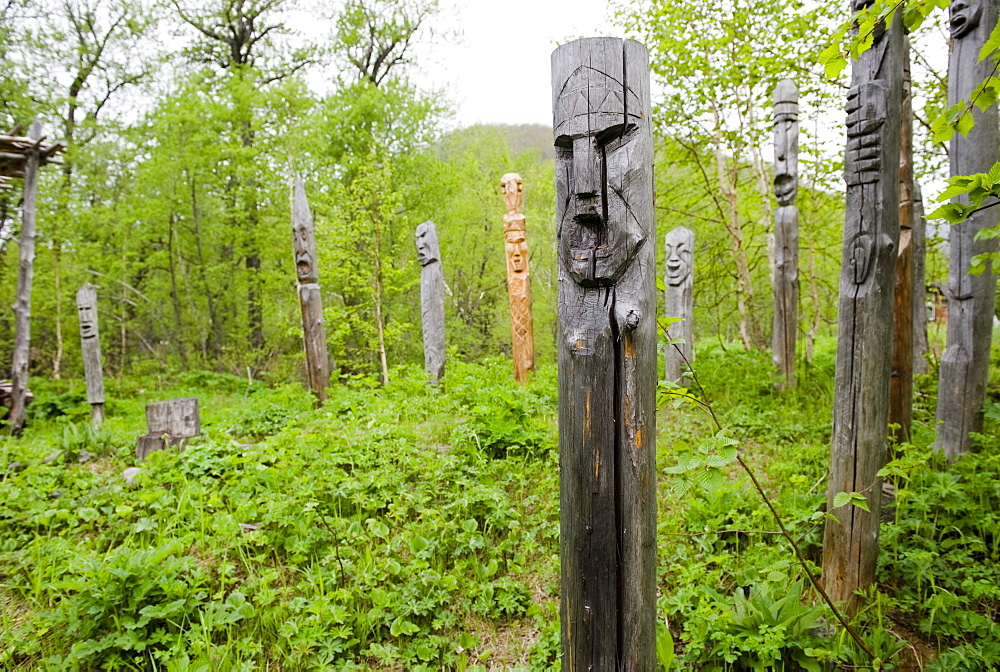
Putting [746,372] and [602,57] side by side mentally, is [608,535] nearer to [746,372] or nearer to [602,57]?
[602,57]

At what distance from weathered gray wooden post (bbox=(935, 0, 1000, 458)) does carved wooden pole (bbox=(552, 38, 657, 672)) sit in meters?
3.11

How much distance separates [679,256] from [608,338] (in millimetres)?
6723

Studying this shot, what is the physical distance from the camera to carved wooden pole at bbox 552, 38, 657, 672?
1690mm

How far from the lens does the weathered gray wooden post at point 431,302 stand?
8.77 meters

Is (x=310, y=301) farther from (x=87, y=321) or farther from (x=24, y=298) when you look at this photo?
(x=24, y=298)

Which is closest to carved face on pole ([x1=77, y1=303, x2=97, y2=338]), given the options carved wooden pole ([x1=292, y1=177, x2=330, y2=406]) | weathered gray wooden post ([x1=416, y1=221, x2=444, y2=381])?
carved wooden pole ([x1=292, y1=177, x2=330, y2=406])

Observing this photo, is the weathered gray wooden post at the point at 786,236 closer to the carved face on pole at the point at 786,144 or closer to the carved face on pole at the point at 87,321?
the carved face on pole at the point at 786,144

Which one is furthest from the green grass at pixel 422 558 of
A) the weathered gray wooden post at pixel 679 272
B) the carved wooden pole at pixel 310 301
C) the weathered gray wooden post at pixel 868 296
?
the weathered gray wooden post at pixel 679 272

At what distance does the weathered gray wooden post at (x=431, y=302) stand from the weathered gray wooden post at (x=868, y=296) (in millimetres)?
6529

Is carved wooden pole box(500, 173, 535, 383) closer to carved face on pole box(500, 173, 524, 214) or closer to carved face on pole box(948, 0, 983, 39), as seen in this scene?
carved face on pole box(500, 173, 524, 214)

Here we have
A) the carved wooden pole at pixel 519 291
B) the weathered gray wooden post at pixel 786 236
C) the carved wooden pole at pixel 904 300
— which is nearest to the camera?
the carved wooden pole at pixel 904 300

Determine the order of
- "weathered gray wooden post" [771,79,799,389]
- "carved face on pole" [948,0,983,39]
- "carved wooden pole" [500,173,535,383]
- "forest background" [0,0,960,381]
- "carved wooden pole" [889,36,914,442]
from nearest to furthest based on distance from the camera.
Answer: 1. "carved wooden pole" [889,36,914,442]
2. "carved face on pole" [948,0,983,39]
3. "weathered gray wooden post" [771,79,799,389]
4. "carved wooden pole" [500,173,535,383]
5. "forest background" [0,0,960,381]

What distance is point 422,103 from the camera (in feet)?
52.0

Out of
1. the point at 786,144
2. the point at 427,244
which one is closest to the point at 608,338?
the point at 786,144
